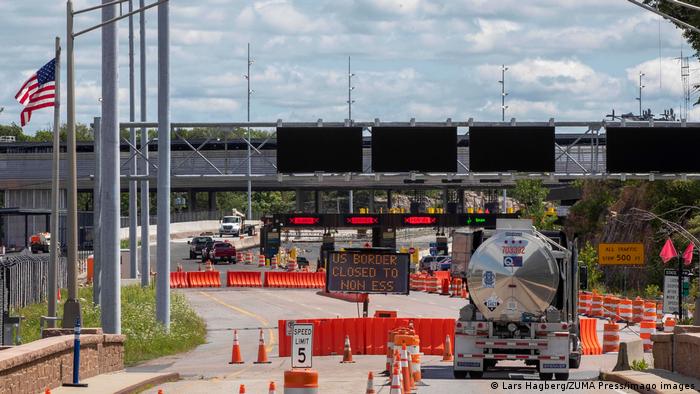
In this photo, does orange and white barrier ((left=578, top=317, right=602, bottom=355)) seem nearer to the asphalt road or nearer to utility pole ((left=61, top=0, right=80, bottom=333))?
the asphalt road

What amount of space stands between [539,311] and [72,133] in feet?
36.2

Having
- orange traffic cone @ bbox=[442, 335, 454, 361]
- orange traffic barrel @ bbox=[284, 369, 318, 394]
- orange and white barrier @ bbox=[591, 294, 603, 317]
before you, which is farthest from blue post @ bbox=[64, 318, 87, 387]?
orange and white barrier @ bbox=[591, 294, 603, 317]

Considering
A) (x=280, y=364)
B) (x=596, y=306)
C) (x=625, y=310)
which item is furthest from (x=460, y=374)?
(x=596, y=306)

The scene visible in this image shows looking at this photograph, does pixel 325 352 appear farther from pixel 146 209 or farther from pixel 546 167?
pixel 146 209

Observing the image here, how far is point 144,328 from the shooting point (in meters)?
39.4

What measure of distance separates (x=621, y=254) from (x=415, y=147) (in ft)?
38.1

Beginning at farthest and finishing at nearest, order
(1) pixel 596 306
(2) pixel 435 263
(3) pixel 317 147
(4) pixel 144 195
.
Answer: (2) pixel 435 263 < (4) pixel 144 195 < (1) pixel 596 306 < (3) pixel 317 147

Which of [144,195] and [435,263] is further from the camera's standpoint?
[435,263]

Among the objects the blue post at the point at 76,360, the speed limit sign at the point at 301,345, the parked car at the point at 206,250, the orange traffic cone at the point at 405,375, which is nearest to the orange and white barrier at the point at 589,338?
the orange traffic cone at the point at 405,375

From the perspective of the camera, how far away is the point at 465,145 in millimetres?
74875

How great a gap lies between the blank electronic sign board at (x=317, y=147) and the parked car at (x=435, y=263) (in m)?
39.3

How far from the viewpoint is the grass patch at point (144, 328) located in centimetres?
3678

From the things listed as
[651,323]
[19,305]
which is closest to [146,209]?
[19,305]

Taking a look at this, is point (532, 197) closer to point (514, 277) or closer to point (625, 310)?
point (625, 310)
